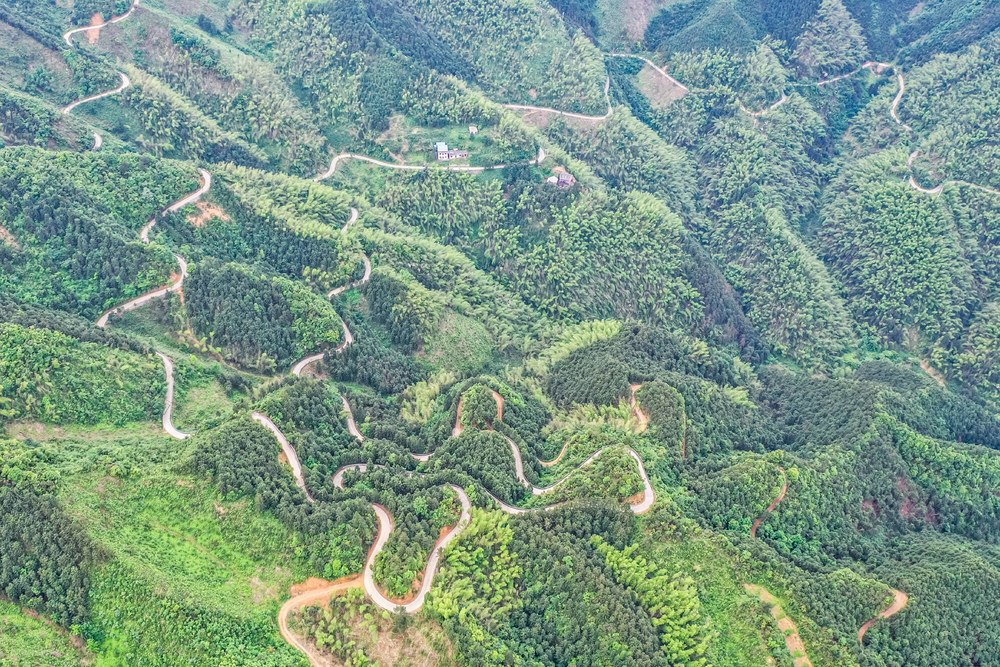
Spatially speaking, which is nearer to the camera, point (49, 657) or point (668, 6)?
point (49, 657)

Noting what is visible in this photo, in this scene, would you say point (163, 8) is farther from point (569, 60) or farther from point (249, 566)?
point (249, 566)

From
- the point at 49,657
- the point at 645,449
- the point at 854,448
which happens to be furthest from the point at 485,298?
the point at 49,657

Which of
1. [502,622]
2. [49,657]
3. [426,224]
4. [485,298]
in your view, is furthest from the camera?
[426,224]

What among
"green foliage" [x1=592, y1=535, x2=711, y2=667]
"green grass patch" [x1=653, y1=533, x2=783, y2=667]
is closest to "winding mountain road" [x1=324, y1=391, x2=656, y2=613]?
"green grass patch" [x1=653, y1=533, x2=783, y2=667]

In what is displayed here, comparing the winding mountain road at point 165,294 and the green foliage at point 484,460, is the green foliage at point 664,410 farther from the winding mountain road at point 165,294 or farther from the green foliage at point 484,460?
the winding mountain road at point 165,294

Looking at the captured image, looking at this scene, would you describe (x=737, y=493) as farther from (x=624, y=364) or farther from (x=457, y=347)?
(x=457, y=347)

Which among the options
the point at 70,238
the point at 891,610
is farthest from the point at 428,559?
the point at 70,238
